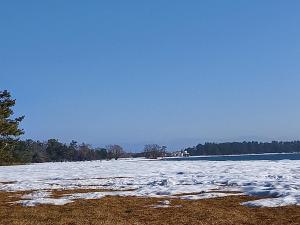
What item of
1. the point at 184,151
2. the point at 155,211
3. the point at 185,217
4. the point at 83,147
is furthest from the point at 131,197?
the point at 184,151

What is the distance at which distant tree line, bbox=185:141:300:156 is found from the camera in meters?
174

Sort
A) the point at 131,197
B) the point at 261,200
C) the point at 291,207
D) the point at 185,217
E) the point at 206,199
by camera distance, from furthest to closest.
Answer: the point at 131,197 < the point at 206,199 < the point at 261,200 < the point at 291,207 < the point at 185,217

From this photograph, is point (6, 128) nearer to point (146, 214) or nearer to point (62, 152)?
point (146, 214)

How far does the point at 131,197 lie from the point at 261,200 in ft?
15.0

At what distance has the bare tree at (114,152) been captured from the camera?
13175 cm

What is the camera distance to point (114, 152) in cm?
13462

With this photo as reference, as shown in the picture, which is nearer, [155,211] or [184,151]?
[155,211]

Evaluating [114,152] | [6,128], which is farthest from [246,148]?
[6,128]

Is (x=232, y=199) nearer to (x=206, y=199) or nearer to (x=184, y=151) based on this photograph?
(x=206, y=199)

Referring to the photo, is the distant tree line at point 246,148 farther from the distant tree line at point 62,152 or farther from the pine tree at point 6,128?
the pine tree at point 6,128

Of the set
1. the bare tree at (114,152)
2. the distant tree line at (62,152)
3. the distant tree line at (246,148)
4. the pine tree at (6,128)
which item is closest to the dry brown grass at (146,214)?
the pine tree at (6,128)

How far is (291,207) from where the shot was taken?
41.8 feet

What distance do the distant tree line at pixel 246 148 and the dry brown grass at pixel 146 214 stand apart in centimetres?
15876

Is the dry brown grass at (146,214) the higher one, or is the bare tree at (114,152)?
the bare tree at (114,152)
